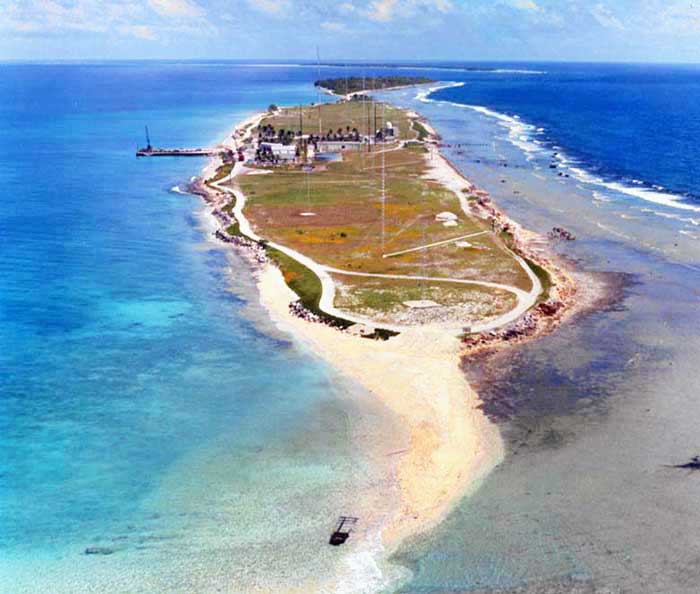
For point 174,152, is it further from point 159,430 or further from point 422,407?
point 422,407

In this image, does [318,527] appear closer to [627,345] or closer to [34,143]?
[627,345]

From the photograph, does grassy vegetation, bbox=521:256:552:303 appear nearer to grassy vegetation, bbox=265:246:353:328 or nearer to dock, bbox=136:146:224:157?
grassy vegetation, bbox=265:246:353:328

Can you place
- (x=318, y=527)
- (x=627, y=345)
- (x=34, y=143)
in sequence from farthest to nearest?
(x=34, y=143) → (x=627, y=345) → (x=318, y=527)

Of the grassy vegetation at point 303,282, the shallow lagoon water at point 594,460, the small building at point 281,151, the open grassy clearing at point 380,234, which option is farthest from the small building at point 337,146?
the shallow lagoon water at point 594,460

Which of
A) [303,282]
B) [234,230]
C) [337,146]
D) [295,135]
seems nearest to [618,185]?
[337,146]

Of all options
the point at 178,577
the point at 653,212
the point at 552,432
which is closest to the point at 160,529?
the point at 178,577

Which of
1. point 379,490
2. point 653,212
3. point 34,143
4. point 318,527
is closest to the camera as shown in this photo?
point 318,527

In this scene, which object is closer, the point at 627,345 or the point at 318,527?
the point at 318,527
